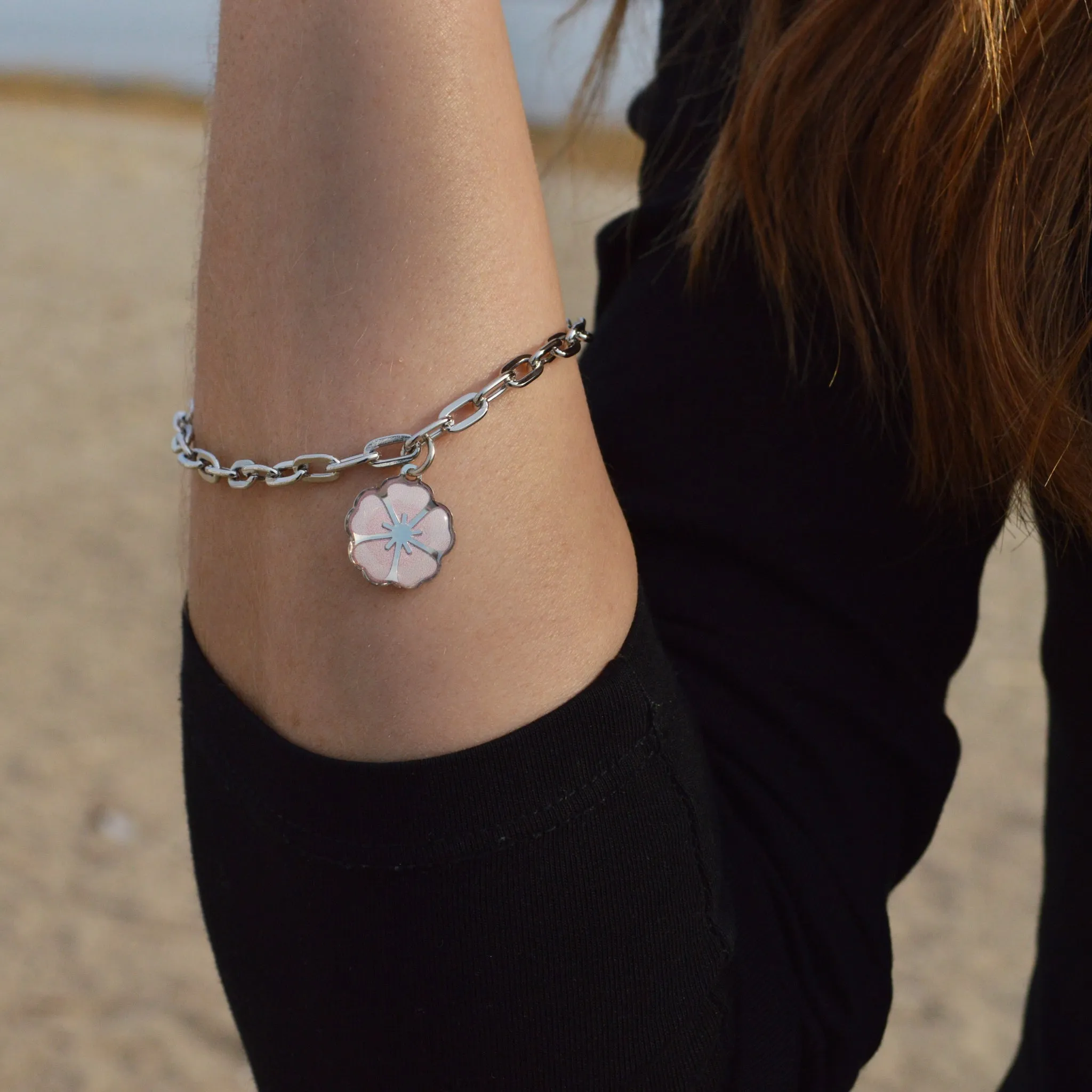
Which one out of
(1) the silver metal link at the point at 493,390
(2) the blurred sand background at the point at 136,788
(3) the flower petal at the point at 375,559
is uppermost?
(1) the silver metal link at the point at 493,390

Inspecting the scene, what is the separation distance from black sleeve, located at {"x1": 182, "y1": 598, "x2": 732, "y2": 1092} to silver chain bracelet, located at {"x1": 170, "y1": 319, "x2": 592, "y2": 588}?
0.08 metres

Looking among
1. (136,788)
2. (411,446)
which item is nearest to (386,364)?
(411,446)

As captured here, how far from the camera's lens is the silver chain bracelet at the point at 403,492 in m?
0.56

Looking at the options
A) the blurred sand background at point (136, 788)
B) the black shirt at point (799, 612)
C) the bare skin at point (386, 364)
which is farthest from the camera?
the blurred sand background at point (136, 788)

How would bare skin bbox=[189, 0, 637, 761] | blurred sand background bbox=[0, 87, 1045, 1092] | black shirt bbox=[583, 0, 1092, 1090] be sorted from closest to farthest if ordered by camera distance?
bare skin bbox=[189, 0, 637, 761]
black shirt bbox=[583, 0, 1092, 1090]
blurred sand background bbox=[0, 87, 1045, 1092]

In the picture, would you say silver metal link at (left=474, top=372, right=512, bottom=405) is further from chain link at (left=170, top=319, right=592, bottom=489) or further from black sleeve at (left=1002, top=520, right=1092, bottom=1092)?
black sleeve at (left=1002, top=520, right=1092, bottom=1092)

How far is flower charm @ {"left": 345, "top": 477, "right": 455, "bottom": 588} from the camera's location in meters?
0.56

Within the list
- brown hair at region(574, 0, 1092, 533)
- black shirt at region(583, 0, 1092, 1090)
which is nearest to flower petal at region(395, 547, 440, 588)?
black shirt at region(583, 0, 1092, 1090)

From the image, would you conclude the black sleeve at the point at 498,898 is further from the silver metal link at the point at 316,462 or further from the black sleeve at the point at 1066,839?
the black sleeve at the point at 1066,839

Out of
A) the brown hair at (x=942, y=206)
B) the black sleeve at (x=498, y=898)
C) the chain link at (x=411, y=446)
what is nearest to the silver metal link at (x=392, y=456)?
the chain link at (x=411, y=446)

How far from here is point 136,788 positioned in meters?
3.32

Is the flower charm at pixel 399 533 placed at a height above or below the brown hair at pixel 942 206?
below

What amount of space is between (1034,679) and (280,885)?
12.4 ft

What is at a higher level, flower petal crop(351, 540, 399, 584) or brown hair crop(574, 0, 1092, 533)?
brown hair crop(574, 0, 1092, 533)
